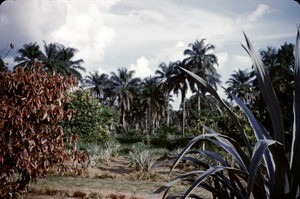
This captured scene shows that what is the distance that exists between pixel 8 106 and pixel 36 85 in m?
0.48

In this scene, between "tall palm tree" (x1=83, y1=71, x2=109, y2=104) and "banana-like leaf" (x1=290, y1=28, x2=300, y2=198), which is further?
"tall palm tree" (x1=83, y1=71, x2=109, y2=104)

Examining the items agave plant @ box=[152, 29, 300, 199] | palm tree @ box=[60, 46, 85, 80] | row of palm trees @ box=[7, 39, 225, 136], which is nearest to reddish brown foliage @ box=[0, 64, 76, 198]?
agave plant @ box=[152, 29, 300, 199]

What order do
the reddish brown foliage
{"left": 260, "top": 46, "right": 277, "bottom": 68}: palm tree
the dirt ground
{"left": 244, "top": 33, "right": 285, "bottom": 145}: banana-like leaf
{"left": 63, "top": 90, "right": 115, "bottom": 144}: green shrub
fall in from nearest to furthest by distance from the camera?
{"left": 244, "top": 33, "right": 285, "bottom": 145}: banana-like leaf, the reddish brown foliage, the dirt ground, {"left": 63, "top": 90, "right": 115, "bottom": 144}: green shrub, {"left": 260, "top": 46, "right": 277, "bottom": 68}: palm tree

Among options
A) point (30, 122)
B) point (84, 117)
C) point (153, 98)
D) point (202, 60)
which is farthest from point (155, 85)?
point (30, 122)

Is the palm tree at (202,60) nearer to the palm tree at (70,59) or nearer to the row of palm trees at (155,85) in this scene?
the row of palm trees at (155,85)

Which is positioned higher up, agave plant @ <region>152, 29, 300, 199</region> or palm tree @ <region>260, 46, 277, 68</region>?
palm tree @ <region>260, 46, 277, 68</region>

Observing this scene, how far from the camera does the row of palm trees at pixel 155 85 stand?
124 ft

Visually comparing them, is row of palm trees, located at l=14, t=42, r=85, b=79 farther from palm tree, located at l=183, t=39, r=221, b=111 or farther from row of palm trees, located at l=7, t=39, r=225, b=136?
palm tree, located at l=183, t=39, r=221, b=111

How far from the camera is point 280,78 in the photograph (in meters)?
19.0

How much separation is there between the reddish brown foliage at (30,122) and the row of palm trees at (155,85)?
31.4 m

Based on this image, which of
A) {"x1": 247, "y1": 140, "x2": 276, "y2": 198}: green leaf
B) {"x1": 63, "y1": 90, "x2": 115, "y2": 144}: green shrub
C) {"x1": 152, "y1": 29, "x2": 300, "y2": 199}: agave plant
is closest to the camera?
{"x1": 247, "y1": 140, "x2": 276, "y2": 198}: green leaf

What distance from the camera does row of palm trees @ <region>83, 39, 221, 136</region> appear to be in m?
37.9

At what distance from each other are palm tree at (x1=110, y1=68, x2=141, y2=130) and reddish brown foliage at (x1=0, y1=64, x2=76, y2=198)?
1657 inches

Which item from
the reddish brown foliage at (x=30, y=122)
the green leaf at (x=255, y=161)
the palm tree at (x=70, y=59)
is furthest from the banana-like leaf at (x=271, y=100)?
the palm tree at (x=70, y=59)
